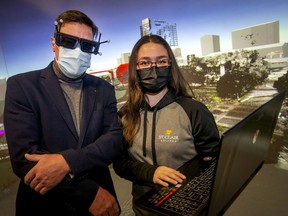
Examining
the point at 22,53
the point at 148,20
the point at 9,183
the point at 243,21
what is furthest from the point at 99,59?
the point at 9,183

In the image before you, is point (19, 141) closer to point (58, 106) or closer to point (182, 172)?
point (58, 106)

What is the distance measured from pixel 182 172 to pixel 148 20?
2.59 m

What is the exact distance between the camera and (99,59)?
3.50 meters

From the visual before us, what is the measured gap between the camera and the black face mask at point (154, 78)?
1.36m

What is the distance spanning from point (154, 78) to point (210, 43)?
1.88m

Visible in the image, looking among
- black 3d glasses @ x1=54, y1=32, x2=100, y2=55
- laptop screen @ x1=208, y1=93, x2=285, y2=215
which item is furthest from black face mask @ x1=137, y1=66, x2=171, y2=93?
laptop screen @ x1=208, y1=93, x2=285, y2=215

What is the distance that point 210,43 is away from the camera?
116 inches

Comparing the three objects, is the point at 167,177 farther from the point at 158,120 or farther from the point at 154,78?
the point at 154,78

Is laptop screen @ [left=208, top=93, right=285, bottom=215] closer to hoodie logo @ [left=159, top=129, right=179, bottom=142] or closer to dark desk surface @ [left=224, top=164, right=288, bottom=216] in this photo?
hoodie logo @ [left=159, top=129, right=179, bottom=142]

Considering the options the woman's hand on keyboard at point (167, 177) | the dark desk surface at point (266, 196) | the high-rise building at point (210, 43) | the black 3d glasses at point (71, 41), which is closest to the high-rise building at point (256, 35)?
the high-rise building at point (210, 43)

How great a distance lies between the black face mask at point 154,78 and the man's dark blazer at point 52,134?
12.5 inches

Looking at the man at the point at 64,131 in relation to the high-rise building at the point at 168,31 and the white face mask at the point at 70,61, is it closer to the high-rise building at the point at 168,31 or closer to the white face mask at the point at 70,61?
the white face mask at the point at 70,61

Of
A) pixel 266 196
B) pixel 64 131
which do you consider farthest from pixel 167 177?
pixel 266 196

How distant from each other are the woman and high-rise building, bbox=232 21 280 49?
1658mm
